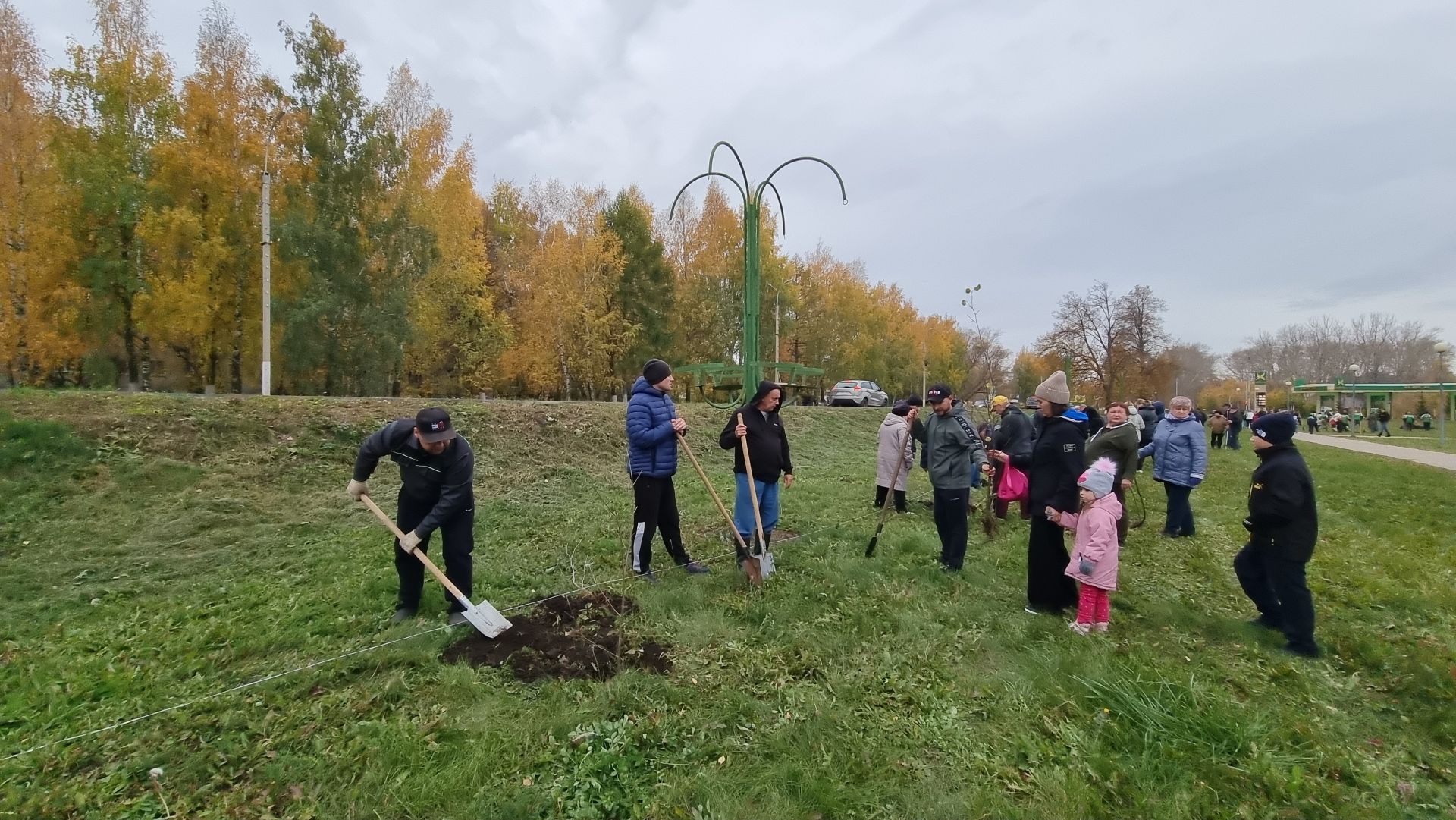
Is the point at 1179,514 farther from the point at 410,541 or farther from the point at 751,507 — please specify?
the point at 410,541

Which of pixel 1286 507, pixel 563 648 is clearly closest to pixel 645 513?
pixel 563 648

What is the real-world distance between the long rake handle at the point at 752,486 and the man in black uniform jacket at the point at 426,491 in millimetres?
2285

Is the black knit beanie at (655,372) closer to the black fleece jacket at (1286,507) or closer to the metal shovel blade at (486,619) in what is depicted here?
the metal shovel blade at (486,619)

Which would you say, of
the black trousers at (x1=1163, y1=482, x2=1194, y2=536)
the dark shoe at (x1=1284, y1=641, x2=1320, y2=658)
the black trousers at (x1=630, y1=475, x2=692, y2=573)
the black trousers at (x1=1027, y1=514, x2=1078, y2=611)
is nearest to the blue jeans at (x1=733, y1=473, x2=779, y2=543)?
the black trousers at (x1=630, y1=475, x2=692, y2=573)

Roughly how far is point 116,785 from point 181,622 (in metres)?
2.35

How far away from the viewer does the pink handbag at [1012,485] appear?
21.7 ft

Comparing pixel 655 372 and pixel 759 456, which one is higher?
pixel 655 372

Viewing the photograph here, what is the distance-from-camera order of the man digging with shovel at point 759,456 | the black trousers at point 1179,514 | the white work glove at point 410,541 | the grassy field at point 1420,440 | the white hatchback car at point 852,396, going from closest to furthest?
the white work glove at point 410,541, the man digging with shovel at point 759,456, the black trousers at point 1179,514, the grassy field at point 1420,440, the white hatchback car at point 852,396

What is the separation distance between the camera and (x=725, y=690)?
11.3ft

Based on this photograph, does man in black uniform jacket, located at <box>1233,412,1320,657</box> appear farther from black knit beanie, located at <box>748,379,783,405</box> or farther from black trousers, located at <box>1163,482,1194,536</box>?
black knit beanie, located at <box>748,379,783,405</box>

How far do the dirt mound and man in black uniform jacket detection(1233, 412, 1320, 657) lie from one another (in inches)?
159

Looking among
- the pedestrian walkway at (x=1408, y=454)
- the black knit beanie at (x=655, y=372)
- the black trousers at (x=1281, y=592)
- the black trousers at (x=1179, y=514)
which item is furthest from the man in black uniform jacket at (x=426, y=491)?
the pedestrian walkway at (x=1408, y=454)

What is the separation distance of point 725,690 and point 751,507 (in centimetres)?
237

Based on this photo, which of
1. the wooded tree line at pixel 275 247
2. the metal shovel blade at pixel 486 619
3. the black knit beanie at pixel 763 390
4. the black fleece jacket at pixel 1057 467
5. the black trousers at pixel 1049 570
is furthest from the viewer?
the wooded tree line at pixel 275 247
